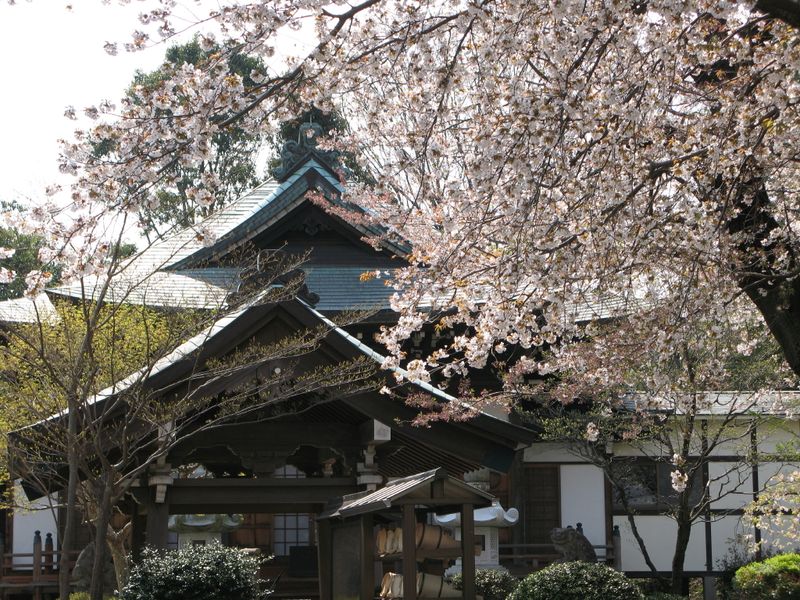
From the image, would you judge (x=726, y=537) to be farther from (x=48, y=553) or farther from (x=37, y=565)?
(x=37, y=565)

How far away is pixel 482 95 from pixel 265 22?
1.60m

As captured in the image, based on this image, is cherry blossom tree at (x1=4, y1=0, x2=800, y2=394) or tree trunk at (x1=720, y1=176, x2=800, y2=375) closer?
cherry blossom tree at (x1=4, y1=0, x2=800, y2=394)

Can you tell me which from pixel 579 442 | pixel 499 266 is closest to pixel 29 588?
pixel 579 442

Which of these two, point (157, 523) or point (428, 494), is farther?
point (157, 523)

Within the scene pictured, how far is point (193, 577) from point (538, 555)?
9.90 m

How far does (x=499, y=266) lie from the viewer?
6.81 metres

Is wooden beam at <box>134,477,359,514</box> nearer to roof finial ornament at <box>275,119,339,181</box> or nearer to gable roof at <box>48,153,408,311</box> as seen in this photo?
gable roof at <box>48,153,408,311</box>

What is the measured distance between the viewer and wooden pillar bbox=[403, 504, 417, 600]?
23.5 ft

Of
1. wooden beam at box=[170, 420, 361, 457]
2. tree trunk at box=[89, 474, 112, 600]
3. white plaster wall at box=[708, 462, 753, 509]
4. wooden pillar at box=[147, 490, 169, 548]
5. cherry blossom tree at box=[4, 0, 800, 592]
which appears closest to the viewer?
cherry blossom tree at box=[4, 0, 800, 592]

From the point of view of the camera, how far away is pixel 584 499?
60.1 feet

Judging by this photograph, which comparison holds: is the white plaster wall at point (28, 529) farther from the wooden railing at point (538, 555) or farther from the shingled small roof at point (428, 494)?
the shingled small roof at point (428, 494)

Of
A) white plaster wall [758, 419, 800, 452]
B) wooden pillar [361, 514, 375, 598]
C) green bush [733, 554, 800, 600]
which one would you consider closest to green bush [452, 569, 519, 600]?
green bush [733, 554, 800, 600]

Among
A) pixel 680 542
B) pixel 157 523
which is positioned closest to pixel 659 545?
pixel 680 542

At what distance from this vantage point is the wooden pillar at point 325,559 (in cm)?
877
